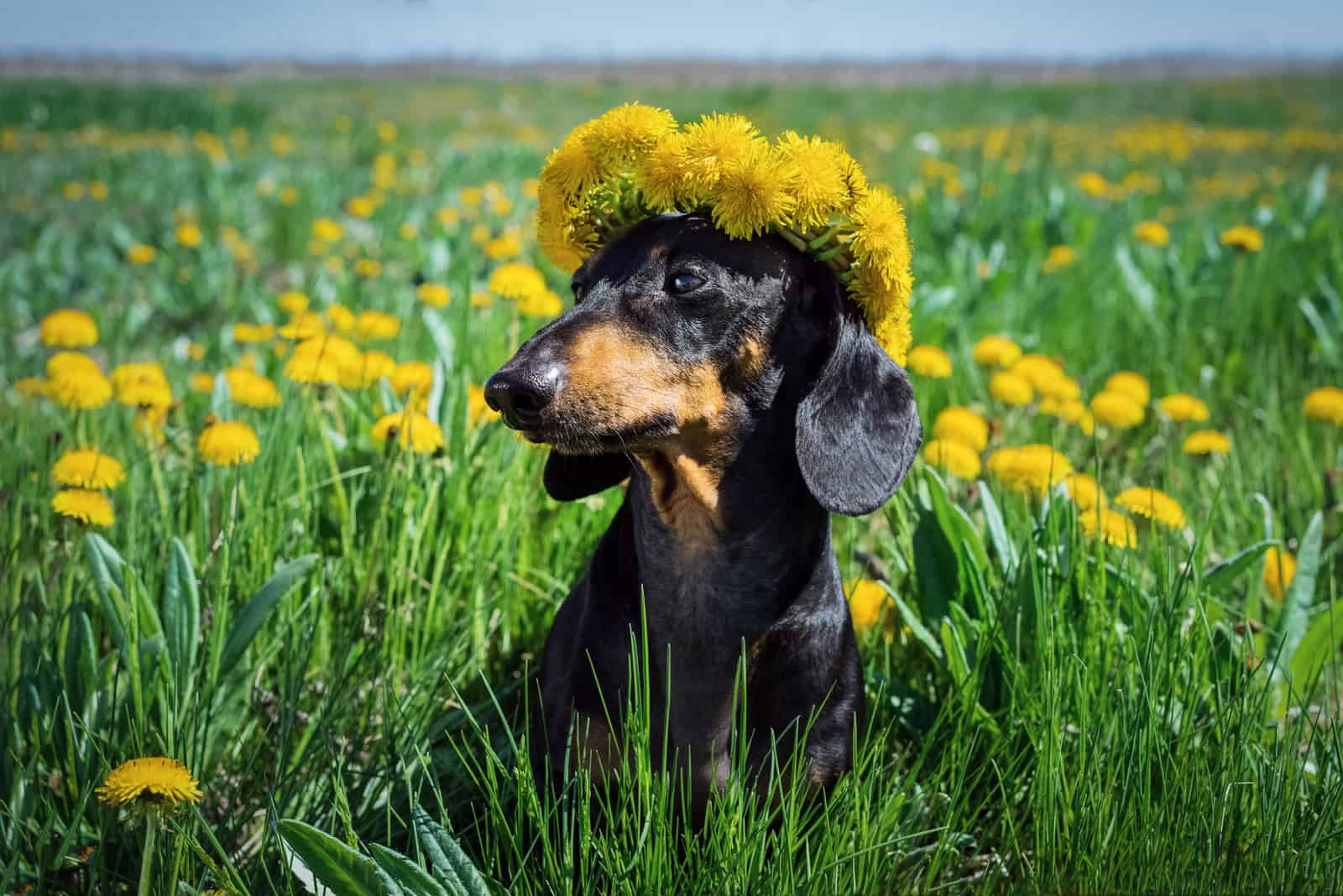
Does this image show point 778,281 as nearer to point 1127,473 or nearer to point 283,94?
point 1127,473

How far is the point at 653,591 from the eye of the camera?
6.57ft

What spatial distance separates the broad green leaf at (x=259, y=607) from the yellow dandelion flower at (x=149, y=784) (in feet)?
2.18

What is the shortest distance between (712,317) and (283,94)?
74.9ft

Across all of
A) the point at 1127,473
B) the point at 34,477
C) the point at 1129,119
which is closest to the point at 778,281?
the point at 34,477

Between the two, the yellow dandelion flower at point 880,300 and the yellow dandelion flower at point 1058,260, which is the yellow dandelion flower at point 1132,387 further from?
the yellow dandelion flower at point 1058,260

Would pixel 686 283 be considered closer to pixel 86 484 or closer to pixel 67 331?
pixel 86 484

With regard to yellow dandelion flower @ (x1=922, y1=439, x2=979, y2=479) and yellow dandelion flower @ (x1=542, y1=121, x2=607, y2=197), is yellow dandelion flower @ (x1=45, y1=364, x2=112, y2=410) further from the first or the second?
yellow dandelion flower @ (x1=922, y1=439, x2=979, y2=479)

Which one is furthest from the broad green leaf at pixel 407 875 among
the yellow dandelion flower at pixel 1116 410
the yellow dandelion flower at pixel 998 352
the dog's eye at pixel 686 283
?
the yellow dandelion flower at pixel 998 352

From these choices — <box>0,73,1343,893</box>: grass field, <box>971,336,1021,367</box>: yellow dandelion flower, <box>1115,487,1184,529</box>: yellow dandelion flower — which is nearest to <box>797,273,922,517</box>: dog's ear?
<box>0,73,1343,893</box>: grass field

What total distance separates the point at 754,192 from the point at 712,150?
0.11 meters

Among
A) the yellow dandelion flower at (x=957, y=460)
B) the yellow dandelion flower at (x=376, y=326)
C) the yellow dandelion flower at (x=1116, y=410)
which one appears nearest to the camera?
the yellow dandelion flower at (x=957, y=460)

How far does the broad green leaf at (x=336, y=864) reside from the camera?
162cm

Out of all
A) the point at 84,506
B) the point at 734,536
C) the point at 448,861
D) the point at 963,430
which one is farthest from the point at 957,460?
the point at 84,506

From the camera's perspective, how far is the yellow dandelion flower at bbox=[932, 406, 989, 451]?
9.58 feet
